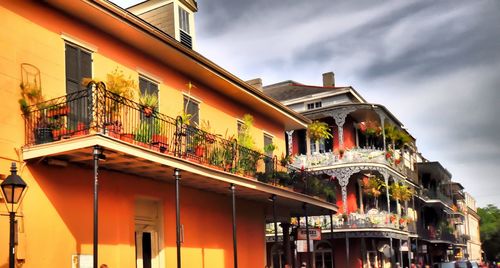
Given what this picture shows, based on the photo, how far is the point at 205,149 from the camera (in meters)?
16.2

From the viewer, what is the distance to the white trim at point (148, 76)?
1571 centimetres

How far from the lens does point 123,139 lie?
42.8ft

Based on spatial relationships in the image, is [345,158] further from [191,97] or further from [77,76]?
[77,76]

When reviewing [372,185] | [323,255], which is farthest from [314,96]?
[323,255]

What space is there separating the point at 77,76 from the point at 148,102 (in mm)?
1913

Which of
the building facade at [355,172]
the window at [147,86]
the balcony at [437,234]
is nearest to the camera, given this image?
the window at [147,86]

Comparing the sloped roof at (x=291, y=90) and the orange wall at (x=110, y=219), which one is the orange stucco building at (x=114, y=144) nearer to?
the orange wall at (x=110, y=219)

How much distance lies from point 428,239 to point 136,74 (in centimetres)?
3350

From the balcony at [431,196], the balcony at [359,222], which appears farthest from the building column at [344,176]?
the balcony at [431,196]

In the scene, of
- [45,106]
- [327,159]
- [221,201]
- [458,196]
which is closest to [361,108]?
[327,159]

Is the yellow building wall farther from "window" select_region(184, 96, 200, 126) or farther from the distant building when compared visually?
the distant building

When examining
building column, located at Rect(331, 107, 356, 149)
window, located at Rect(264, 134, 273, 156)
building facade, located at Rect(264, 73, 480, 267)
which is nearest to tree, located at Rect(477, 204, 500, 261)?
building facade, located at Rect(264, 73, 480, 267)

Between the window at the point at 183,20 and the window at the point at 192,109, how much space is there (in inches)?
99.5

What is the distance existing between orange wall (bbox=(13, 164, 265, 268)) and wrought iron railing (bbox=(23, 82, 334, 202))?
0.83 m
